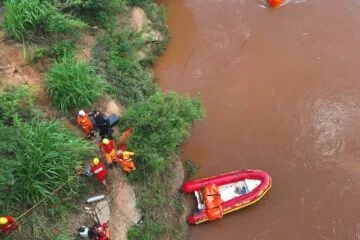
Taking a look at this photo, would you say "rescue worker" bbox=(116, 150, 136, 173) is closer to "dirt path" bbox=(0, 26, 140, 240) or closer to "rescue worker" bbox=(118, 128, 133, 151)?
"dirt path" bbox=(0, 26, 140, 240)

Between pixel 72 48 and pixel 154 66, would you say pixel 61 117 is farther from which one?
pixel 154 66

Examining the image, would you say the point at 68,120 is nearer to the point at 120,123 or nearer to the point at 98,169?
the point at 120,123

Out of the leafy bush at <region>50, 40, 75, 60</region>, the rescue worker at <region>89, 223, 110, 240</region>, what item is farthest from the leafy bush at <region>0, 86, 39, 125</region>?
the rescue worker at <region>89, 223, 110, 240</region>

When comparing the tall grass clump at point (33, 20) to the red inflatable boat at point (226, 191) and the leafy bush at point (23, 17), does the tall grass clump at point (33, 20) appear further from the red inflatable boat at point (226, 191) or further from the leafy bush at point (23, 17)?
the red inflatable boat at point (226, 191)

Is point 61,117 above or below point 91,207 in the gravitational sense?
above

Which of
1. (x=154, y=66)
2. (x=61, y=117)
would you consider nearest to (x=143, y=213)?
(x=61, y=117)

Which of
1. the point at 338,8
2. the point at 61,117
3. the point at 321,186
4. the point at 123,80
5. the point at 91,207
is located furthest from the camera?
the point at 338,8
